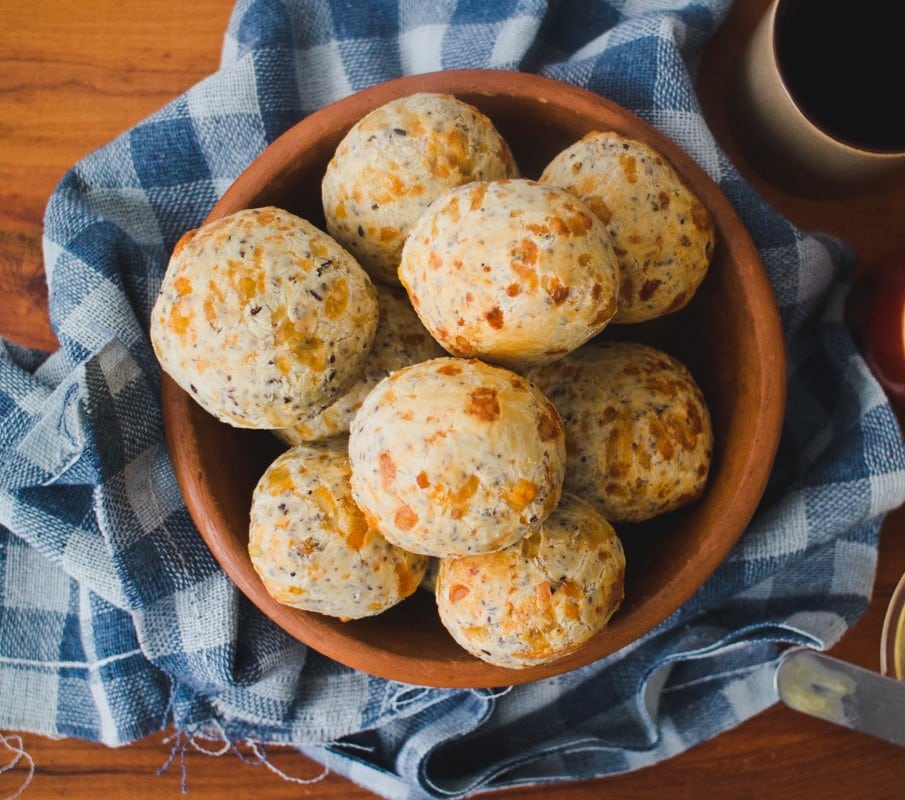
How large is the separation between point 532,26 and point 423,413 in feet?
1.56

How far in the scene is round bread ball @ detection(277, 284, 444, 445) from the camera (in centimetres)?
69

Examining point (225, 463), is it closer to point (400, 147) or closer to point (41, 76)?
point (400, 147)

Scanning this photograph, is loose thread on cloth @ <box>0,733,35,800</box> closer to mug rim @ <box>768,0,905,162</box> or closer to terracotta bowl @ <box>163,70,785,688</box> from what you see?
terracotta bowl @ <box>163,70,785,688</box>

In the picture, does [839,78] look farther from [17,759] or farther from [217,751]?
[17,759]

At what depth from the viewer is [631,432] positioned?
68 cm

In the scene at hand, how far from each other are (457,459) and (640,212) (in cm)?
23

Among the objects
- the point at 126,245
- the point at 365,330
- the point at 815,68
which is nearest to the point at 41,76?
the point at 126,245

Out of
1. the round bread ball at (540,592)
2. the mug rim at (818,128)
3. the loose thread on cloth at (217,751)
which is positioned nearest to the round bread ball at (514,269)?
the round bread ball at (540,592)

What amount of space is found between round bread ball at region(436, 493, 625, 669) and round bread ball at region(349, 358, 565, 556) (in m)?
0.05

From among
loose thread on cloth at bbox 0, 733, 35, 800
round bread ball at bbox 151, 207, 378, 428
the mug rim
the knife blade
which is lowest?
loose thread on cloth at bbox 0, 733, 35, 800

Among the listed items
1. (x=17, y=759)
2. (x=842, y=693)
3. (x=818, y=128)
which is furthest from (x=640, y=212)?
(x=17, y=759)

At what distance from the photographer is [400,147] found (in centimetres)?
65

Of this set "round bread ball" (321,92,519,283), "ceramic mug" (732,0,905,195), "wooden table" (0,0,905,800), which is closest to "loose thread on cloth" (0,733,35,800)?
"wooden table" (0,0,905,800)

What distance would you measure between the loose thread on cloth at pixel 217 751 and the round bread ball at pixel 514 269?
1.78 ft
